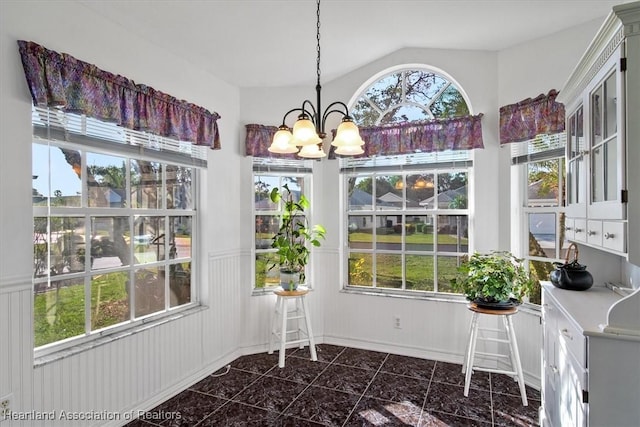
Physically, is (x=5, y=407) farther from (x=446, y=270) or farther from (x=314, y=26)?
(x=446, y=270)

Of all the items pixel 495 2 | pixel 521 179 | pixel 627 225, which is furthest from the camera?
pixel 521 179

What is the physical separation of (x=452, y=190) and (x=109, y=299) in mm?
3012

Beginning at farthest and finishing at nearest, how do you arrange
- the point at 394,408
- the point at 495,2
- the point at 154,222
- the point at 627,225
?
the point at 154,222, the point at 394,408, the point at 495,2, the point at 627,225

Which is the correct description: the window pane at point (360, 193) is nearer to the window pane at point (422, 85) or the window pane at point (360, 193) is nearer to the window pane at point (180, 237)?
the window pane at point (422, 85)

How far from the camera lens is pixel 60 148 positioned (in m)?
2.18

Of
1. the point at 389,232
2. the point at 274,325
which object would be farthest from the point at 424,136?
the point at 274,325

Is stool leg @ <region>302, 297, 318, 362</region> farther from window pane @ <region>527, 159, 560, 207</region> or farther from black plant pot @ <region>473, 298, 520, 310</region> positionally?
window pane @ <region>527, 159, 560, 207</region>

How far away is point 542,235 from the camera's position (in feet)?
9.88

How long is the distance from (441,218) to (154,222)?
2.57 metres

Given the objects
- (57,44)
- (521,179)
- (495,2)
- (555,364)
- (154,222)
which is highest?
(495,2)

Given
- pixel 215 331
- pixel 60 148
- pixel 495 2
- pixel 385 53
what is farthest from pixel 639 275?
pixel 60 148

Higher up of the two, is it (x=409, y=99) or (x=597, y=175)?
(x=409, y=99)

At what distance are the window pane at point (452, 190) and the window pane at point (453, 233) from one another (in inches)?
4.6

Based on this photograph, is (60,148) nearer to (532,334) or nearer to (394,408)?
(394,408)
